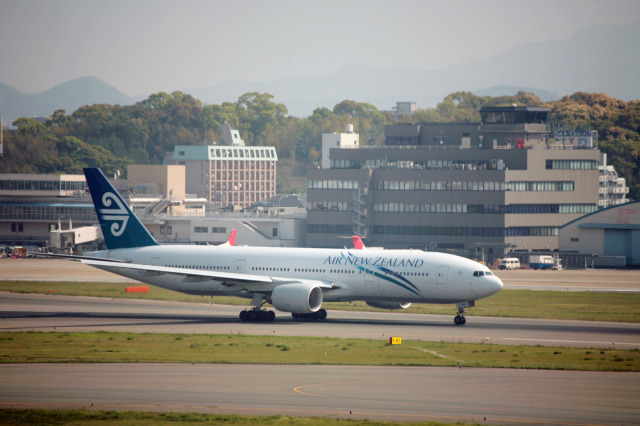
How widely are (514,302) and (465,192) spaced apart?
60.8 metres

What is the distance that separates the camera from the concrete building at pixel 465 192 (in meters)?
131

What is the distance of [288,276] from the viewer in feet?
194

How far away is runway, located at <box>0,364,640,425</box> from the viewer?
30.0m

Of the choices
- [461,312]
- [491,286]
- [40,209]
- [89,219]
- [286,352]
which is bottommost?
[286,352]

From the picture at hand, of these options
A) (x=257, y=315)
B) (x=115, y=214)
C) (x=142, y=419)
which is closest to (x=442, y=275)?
(x=257, y=315)

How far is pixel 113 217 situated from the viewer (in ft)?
211

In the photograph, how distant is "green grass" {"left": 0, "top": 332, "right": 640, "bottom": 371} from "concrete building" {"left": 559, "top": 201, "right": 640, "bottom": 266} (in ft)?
282

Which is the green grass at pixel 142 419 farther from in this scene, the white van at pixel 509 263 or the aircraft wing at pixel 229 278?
the white van at pixel 509 263

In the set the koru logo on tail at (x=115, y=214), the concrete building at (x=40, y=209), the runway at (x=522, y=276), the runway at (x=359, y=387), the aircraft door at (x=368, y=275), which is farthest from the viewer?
the concrete building at (x=40, y=209)

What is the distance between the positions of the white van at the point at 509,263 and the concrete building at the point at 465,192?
653 cm

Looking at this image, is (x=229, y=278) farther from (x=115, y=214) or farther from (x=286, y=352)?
(x=286, y=352)

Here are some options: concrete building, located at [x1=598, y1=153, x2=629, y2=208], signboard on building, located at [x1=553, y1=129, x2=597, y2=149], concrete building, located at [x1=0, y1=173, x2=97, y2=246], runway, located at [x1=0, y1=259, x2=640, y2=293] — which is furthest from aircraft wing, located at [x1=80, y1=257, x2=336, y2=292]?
→ concrete building, located at [x1=598, y1=153, x2=629, y2=208]

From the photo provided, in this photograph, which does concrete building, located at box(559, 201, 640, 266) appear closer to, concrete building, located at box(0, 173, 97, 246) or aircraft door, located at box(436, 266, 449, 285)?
concrete building, located at box(0, 173, 97, 246)

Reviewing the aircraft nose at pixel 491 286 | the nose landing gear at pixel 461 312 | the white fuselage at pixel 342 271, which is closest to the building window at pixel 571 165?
the white fuselage at pixel 342 271
